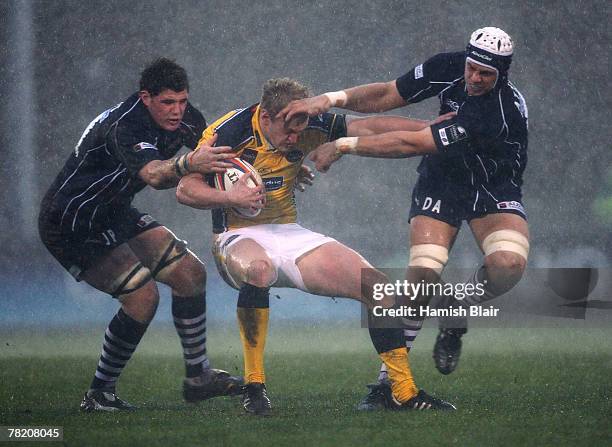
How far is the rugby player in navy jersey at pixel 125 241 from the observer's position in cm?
678

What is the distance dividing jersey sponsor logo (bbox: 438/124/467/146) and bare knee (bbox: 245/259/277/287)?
4.68 ft

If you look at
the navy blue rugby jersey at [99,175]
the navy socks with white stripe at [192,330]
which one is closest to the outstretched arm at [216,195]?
the navy blue rugby jersey at [99,175]

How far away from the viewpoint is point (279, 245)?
6723 millimetres

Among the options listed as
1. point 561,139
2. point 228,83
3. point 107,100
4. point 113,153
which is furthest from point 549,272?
point 113,153

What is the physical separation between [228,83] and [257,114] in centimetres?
876

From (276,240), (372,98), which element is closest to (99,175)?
(276,240)

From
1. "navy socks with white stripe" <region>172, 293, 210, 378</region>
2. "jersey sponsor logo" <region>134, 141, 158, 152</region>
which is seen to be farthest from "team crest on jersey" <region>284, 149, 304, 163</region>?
"navy socks with white stripe" <region>172, 293, 210, 378</region>

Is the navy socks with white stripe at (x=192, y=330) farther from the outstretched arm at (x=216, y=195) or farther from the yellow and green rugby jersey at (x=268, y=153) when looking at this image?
the outstretched arm at (x=216, y=195)

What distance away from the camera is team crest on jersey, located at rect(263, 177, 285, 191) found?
6855mm

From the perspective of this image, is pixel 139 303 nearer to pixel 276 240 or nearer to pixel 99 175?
pixel 99 175

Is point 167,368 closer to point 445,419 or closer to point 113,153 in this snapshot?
point 113,153

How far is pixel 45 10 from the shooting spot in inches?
610

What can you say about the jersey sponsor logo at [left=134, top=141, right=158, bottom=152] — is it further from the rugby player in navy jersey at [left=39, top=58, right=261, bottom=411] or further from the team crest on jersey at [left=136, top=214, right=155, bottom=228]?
the team crest on jersey at [left=136, top=214, right=155, bottom=228]

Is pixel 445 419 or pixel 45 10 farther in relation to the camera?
pixel 45 10
